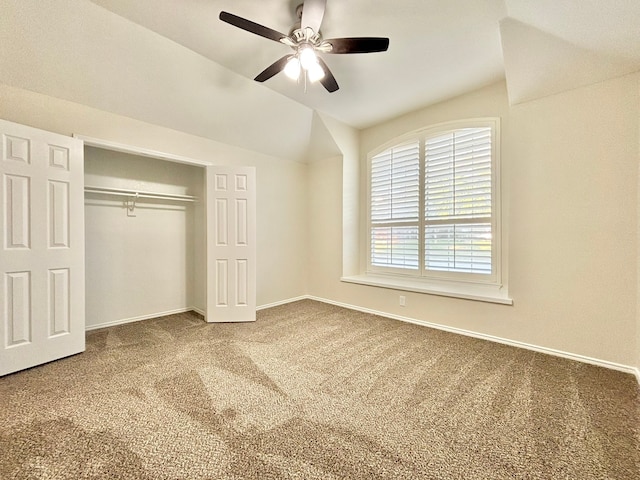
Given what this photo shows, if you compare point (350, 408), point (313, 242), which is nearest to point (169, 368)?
point (350, 408)

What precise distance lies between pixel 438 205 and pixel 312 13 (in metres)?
2.65

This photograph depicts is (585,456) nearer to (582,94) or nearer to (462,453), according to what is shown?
(462,453)

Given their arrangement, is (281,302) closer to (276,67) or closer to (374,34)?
(276,67)

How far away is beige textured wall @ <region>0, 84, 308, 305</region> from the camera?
244 centimetres

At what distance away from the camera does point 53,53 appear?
222 cm

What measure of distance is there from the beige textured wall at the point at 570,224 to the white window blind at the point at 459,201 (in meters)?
0.23

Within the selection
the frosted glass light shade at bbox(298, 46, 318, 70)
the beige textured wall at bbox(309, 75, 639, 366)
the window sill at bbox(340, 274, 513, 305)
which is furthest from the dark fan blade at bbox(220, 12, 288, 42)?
the window sill at bbox(340, 274, 513, 305)

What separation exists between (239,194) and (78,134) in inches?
65.7

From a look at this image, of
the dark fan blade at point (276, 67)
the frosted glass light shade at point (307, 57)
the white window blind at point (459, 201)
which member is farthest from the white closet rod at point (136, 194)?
the white window blind at point (459, 201)

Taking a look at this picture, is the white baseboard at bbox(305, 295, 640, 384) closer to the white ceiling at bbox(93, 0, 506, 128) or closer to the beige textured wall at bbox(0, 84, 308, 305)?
the beige textured wall at bbox(0, 84, 308, 305)

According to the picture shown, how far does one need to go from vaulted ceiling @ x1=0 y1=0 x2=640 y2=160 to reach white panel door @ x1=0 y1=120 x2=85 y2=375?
648 millimetres

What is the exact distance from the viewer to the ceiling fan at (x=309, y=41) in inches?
70.0

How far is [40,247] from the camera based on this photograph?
2322 mm

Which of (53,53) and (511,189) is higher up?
(53,53)
